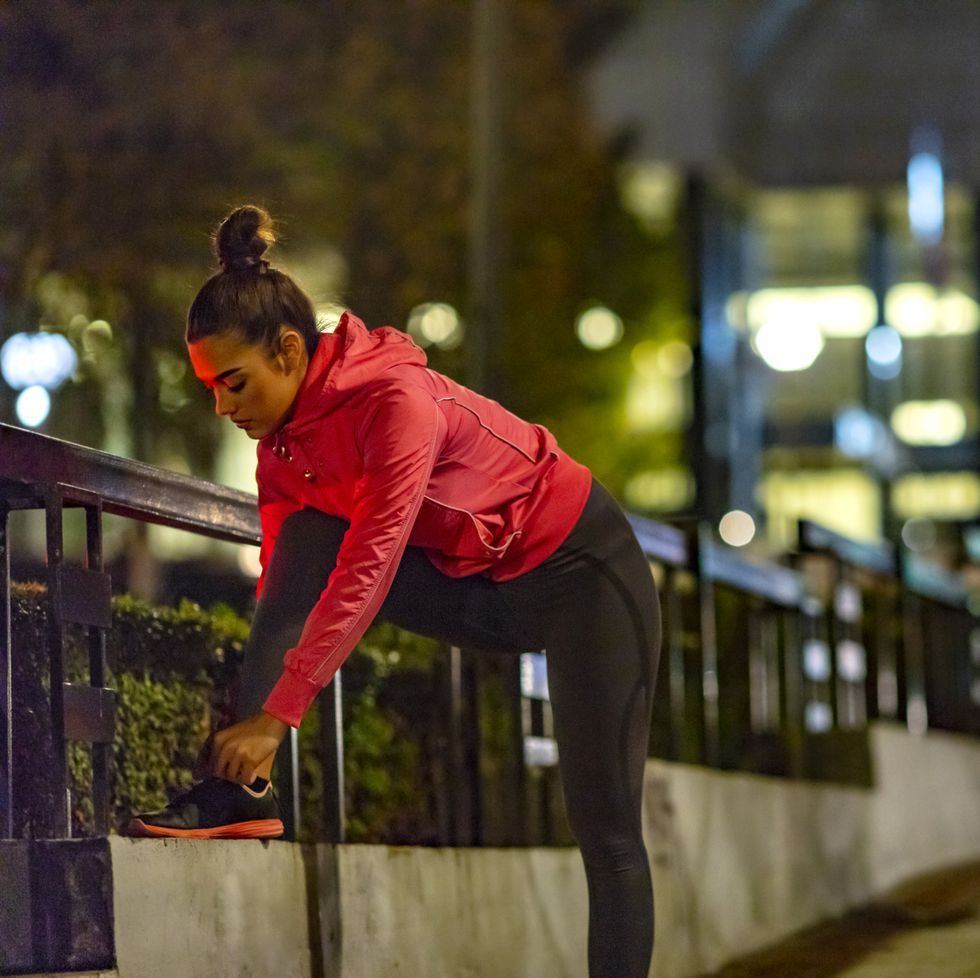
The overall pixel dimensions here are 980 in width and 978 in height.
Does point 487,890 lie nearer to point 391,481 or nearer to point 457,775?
point 457,775

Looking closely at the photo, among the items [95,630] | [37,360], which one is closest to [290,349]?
[95,630]

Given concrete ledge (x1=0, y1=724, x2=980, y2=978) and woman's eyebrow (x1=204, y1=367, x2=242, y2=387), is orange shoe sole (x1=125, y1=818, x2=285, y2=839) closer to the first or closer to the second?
concrete ledge (x1=0, y1=724, x2=980, y2=978)

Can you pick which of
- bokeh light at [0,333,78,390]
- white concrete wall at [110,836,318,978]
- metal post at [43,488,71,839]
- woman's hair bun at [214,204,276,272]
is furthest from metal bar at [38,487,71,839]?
bokeh light at [0,333,78,390]

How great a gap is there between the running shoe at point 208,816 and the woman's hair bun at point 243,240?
101cm

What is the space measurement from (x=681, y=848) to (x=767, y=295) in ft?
106

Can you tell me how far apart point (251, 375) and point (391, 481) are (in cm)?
34

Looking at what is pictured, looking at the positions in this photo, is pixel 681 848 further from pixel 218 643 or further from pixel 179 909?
pixel 179 909

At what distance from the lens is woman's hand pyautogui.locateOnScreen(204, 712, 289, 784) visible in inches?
146

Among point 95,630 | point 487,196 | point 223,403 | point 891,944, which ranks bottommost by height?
point 891,944

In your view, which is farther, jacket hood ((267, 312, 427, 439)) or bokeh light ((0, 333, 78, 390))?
bokeh light ((0, 333, 78, 390))

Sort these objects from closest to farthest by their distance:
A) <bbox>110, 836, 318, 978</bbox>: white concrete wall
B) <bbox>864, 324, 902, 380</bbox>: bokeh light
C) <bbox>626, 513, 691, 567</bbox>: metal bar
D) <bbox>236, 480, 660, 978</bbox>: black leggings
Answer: <bbox>110, 836, 318, 978</bbox>: white concrete wall → <bbox>236, 480, 660, 978</bbox>: black leggings → <bbox>626, 513, 691, 567</bbox>: metal bar → <bbox>864, 324, 902, 380</bbox>: bokeh light

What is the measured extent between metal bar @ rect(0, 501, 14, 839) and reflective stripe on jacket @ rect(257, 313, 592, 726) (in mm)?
540

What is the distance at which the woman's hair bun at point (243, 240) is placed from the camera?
3.92 meters

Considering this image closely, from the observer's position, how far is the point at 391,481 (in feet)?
12.6
